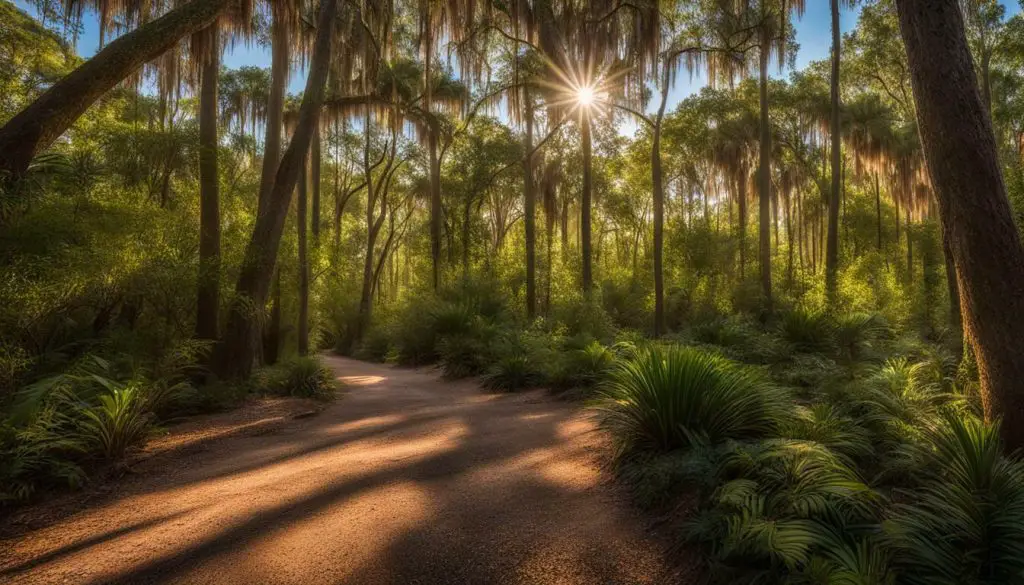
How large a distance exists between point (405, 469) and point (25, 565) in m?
2.76

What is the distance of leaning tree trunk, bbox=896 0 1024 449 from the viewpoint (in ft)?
12.3

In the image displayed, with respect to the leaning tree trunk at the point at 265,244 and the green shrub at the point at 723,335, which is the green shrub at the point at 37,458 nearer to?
the leaning tree trunk at the point at 265,244

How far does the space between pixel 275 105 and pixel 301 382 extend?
7.24 metres

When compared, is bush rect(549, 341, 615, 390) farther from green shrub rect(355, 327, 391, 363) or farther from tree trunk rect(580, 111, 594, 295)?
green shrub rect(355, 327, 391, 363)

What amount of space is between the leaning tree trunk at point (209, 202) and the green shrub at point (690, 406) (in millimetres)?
8359

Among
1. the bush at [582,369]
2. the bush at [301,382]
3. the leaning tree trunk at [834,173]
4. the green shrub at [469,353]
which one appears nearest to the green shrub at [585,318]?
the green shrub at [469,353]

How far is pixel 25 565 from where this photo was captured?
3219 millimetres

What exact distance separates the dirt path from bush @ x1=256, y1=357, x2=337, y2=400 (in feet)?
11.1

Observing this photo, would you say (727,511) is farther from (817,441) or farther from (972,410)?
(972,410)

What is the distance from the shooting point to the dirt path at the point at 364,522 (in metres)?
2.95

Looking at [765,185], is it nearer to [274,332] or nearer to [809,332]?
[809,332]

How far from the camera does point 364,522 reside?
3.51m

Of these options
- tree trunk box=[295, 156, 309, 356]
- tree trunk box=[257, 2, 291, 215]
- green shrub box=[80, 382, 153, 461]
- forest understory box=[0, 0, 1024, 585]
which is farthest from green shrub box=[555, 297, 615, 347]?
green shrub box=[80, 382, 153, 461]

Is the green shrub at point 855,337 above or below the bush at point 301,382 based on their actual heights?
above
